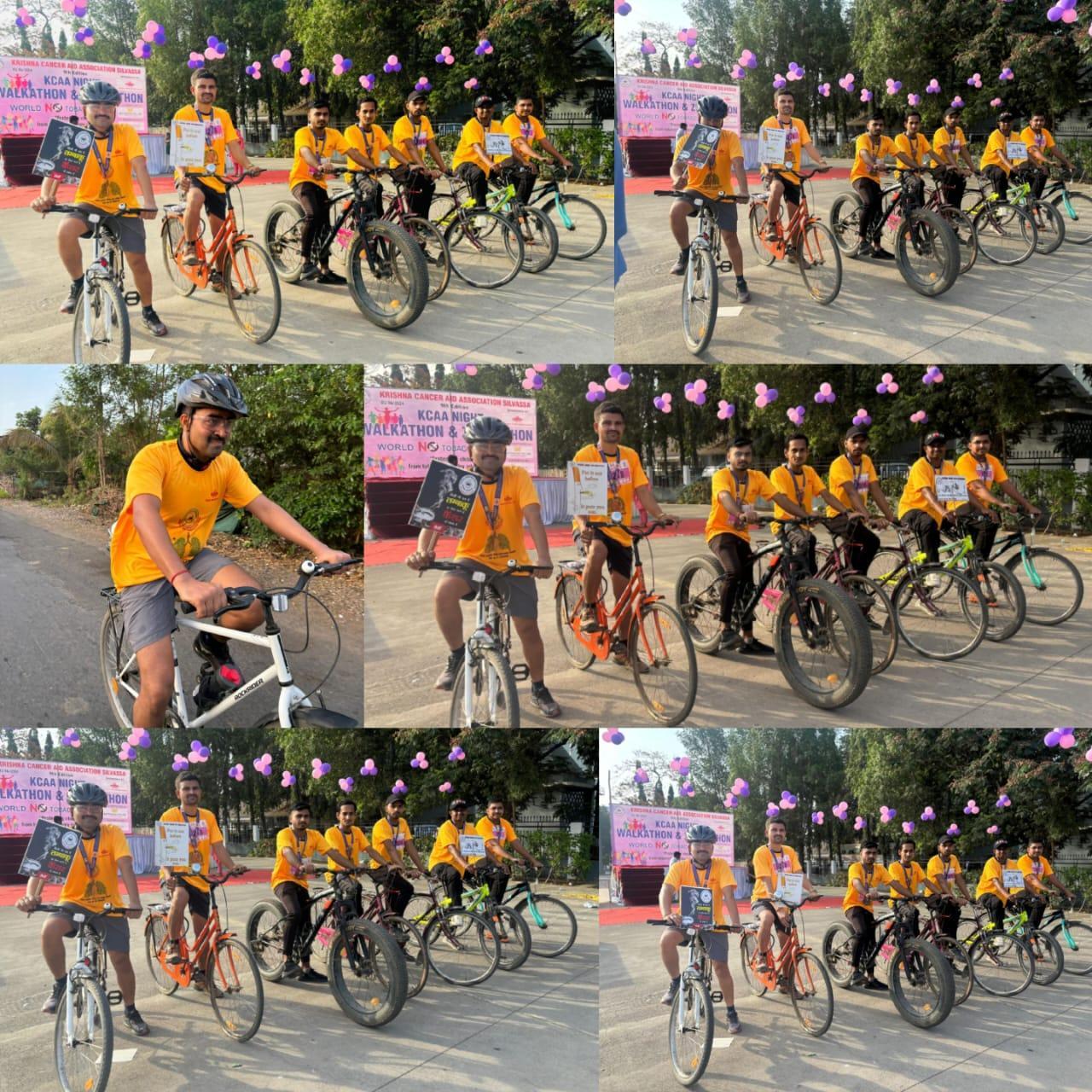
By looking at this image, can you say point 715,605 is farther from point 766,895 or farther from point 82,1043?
point 82,1043

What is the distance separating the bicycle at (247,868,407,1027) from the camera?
218 inches

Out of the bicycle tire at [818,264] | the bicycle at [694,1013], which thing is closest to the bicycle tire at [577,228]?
the bicycle tire at [818,264]

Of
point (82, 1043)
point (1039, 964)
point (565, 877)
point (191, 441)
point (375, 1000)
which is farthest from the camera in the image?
point (1039, 964)

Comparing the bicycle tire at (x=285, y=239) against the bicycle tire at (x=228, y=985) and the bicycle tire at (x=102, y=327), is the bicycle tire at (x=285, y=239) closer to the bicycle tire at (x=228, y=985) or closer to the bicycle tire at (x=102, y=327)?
the bicycle tire at (x=102, y=327)

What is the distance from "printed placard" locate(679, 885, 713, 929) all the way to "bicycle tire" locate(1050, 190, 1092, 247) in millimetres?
4794

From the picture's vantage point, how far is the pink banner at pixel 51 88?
6.20 metres

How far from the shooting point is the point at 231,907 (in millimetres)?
7109

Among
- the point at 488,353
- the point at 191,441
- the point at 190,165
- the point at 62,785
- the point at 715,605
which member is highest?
the point at 190,165

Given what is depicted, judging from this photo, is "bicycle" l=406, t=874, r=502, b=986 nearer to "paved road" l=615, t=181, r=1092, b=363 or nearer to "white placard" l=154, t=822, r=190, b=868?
"white placard" l=154, t=822, r=190, b=868

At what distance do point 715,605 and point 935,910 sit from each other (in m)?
2.58

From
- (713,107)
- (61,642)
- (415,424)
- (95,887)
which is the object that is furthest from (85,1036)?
(713,107)

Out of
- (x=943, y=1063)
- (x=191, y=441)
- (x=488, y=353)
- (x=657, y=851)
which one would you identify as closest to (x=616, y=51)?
(x=488, y=353)

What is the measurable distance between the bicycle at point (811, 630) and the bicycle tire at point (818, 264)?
1.65 m

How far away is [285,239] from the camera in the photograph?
259 inches
